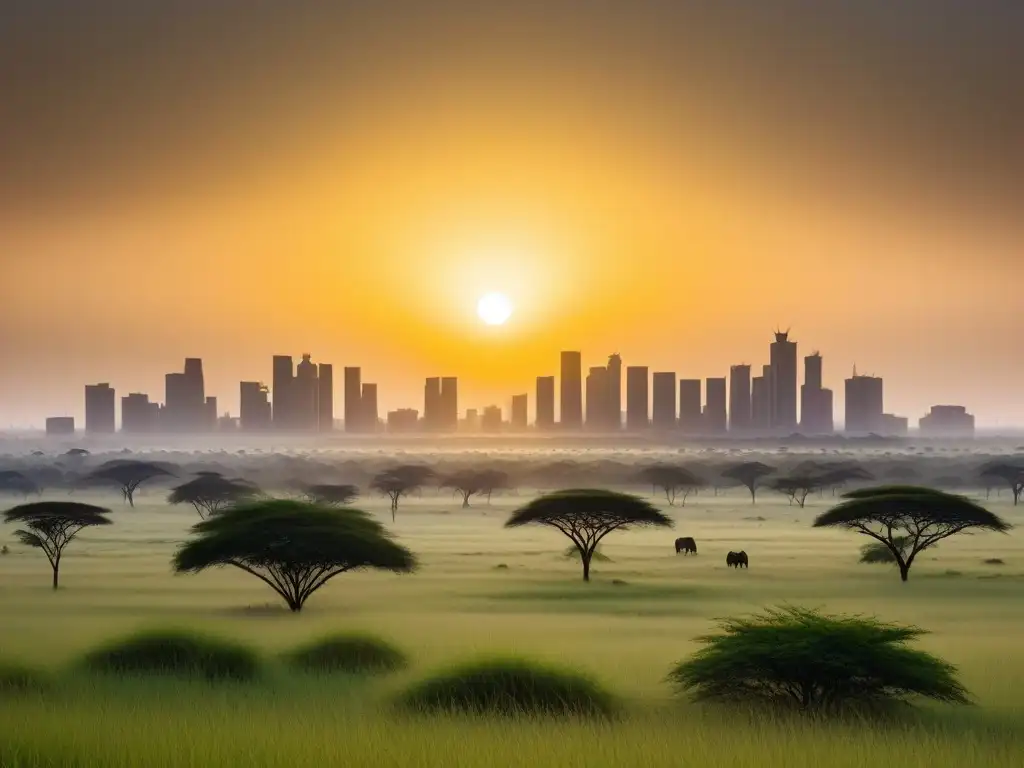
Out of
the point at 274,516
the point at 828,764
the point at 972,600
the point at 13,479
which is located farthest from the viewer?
the point at 13,479

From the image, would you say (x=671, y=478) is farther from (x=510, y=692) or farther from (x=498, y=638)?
(x=510, y=692)

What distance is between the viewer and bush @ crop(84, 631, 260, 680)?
31344 mm

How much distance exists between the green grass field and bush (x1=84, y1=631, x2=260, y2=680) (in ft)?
2.63

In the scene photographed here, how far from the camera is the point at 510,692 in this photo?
2634cm

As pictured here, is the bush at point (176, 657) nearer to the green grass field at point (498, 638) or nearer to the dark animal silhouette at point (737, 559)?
the green grass field at point (498, 638)

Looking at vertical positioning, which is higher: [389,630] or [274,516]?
[274,516]

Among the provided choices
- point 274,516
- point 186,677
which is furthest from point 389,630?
point 186,677

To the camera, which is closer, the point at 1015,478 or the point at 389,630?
the point at 389,630

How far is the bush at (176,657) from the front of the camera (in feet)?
103

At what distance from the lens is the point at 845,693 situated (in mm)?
25562

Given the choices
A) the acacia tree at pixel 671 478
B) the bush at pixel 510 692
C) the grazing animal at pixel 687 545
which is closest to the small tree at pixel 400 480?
the acacia tree at pixel 671 478

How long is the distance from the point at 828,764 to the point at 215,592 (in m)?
42.5

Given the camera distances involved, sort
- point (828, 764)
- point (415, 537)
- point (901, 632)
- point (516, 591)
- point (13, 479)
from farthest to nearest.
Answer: point (13, 479), point (415, 537), point (516, 591), point (901, 632), point (828, 764)

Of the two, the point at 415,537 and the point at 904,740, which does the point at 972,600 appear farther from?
the point at 415,537
